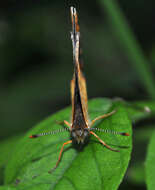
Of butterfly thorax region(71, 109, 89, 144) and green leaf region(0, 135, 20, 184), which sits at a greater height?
butterfly thorax region(71, 109, 89, 144)

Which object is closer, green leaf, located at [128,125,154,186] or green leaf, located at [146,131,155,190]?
green leaf, located at [146,131,155,190]

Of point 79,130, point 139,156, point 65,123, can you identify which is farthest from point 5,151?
point 139,156

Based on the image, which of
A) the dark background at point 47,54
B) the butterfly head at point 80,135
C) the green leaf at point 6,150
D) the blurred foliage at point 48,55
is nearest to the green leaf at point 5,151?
the green leaf at point 6,150

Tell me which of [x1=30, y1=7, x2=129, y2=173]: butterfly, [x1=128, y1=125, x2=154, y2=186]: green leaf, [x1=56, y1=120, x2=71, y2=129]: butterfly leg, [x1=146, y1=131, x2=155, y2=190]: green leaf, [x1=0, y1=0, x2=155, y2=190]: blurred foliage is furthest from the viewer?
[x1=0, y1=0, x2=155, y2=190]: blurred foliage

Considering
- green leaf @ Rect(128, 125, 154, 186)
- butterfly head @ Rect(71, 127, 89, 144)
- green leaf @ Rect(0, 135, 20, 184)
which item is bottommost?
green leaf @ Rect(128, 125, 154, 186)

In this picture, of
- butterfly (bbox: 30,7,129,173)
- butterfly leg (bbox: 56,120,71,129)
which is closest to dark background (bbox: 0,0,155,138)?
butterfly leg (bbox: 56,120,71,129)

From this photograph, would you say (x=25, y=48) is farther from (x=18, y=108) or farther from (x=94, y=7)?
(x=94, y=7)

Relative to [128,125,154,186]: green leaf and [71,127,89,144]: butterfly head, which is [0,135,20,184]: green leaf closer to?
[71,127,89,144]: butterfly head
